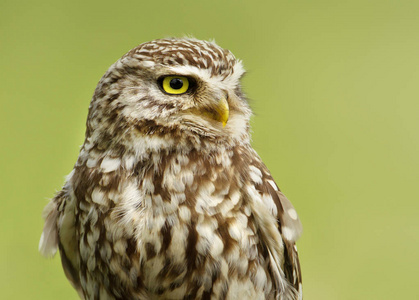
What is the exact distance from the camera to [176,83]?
74.8 inches

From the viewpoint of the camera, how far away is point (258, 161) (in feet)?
7.06

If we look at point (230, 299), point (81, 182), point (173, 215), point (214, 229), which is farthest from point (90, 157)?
point (230, 299)

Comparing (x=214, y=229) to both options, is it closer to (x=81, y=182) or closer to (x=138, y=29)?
(x=81, y=182)

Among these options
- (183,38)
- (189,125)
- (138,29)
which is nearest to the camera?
(189,125)

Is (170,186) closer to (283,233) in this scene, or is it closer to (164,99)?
(164,99)

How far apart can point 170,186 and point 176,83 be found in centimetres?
34

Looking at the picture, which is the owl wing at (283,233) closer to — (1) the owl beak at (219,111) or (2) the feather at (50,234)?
(1) the owl beak at (219,111)

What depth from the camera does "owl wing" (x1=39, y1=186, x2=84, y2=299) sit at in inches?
82.5

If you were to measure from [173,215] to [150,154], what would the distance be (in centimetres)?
21

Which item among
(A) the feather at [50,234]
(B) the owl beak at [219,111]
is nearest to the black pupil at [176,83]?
(B) the owl beak at [219,111]

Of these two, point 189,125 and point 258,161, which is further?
point 258,161

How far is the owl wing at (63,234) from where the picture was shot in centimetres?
210

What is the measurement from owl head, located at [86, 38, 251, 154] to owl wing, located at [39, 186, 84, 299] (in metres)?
0.29

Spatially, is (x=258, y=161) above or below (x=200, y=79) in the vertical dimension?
below
